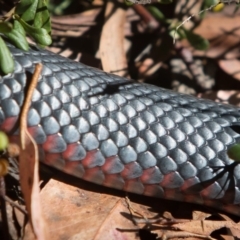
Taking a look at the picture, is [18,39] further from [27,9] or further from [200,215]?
[200,215]

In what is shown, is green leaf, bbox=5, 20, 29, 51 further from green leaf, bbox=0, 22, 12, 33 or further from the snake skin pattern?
green leaf, bbox=0, 22, 12, 33

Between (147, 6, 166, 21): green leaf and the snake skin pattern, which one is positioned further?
(147, 6, 166, 21): green leaf

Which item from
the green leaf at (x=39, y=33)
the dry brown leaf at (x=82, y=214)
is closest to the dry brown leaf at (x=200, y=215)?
the dry brown leaf at (x=82, y=214)

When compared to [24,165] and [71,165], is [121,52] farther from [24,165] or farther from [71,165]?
[24,165]

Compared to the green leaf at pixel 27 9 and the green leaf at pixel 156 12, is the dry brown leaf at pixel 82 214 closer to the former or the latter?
the green leaf at pixel 27 9

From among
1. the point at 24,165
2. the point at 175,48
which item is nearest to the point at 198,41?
the point at 175,48

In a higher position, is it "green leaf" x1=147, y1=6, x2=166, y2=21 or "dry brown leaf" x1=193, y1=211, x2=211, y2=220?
"green leaf" x1=147, y1=6, x2=166, y2=21

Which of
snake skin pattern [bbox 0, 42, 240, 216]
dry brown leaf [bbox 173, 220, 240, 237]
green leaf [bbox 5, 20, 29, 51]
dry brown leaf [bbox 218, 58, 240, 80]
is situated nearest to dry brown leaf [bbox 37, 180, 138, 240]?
snake skin pattern [bbox 0, 42, 240, 216]
